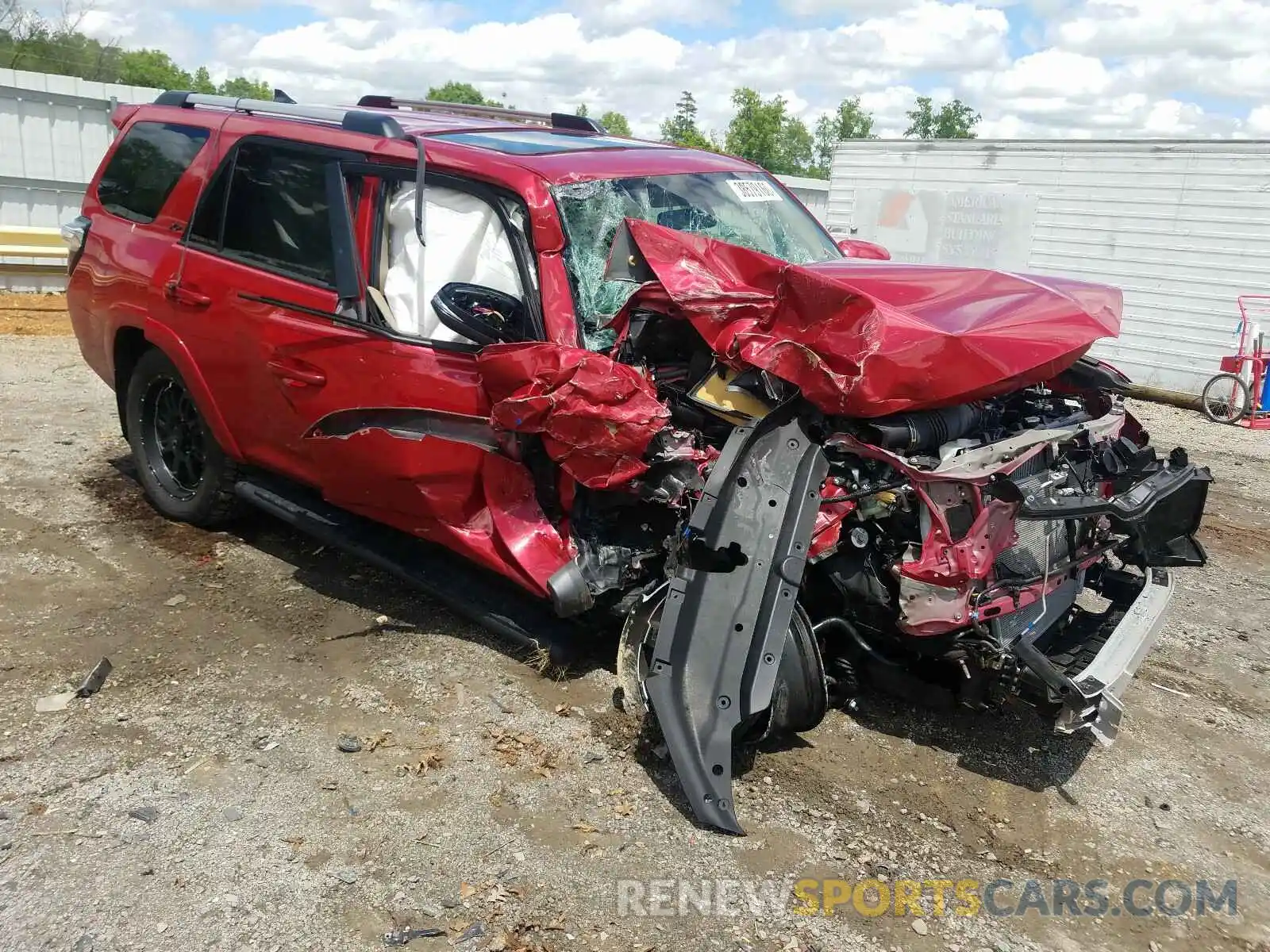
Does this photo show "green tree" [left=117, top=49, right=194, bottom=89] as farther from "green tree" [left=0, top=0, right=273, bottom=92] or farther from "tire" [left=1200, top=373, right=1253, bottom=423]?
"tire" [left=1200, top=373, right=1253, bottom=423]

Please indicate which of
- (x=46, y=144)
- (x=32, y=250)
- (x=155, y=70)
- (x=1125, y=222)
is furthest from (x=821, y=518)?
(x=155, y=70)

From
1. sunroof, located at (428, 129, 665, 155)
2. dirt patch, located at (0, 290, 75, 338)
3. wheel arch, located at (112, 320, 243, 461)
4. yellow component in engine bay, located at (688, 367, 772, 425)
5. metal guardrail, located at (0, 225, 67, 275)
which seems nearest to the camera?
yellow component in engine bay, located at (688, 367, 772, 425)

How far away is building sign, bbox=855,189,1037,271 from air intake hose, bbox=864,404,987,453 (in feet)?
39.5

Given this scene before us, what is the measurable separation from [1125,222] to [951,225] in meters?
2.56

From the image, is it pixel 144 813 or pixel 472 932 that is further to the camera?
pixel 144 813

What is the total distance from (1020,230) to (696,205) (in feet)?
37.3

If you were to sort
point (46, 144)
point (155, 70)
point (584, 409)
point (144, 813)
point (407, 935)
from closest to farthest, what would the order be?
point (407, 935), point (144, 813), point (584, 409), point (46, 144), point (155, 70)

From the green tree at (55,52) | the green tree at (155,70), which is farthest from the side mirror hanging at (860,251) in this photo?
the green tree at (155,70)

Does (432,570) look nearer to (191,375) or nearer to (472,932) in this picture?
(191,375)

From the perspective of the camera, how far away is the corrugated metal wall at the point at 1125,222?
40.3ft

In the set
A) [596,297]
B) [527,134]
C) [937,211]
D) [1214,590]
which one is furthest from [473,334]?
[937,211]

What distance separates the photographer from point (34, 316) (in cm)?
1180

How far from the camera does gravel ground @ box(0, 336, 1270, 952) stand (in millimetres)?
2826

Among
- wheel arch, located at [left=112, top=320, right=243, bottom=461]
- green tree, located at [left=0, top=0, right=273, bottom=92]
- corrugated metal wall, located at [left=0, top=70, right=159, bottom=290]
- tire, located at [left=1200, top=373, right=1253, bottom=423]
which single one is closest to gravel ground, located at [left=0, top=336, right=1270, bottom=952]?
wheel arch, located at [left=112, top=320, right=243, bottom=461]
